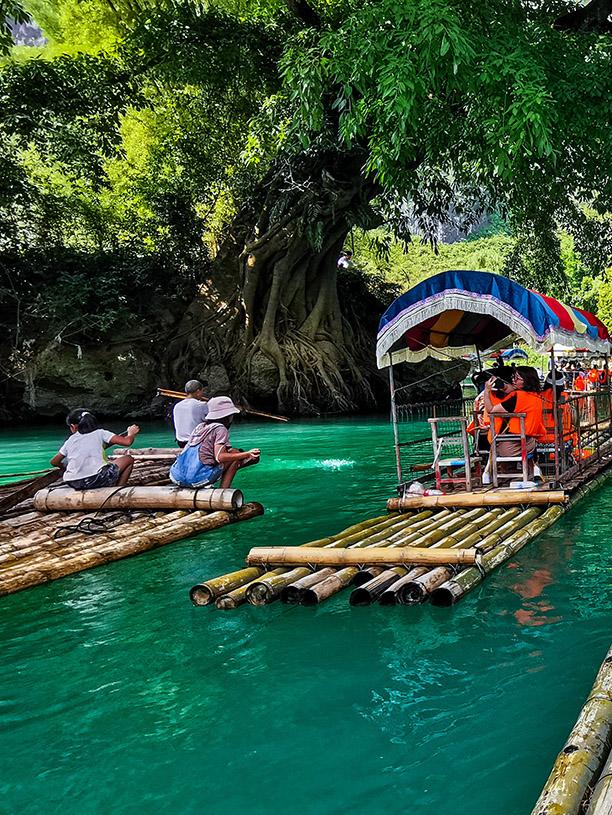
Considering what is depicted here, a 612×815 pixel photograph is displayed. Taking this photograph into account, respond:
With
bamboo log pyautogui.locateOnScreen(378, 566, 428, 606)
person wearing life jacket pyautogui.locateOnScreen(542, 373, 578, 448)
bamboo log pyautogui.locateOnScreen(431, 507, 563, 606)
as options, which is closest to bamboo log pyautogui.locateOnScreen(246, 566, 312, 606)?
bamboo log pyautogui.locateOnScreen(378, 566, 428, 606)

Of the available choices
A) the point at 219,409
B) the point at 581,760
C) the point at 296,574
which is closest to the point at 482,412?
the point at 219,409

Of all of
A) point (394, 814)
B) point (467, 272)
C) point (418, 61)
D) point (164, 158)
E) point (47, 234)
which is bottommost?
point (394, 814)

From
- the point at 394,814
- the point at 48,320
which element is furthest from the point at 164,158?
the point at 394,814

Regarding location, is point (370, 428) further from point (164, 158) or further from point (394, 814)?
point (394, 814)

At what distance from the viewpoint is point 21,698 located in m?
4.26

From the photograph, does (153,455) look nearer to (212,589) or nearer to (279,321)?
(212,589)

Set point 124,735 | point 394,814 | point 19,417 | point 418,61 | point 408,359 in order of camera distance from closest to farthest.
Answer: point 394,814 → point 124,735 → point 418,61 → point 408,359 → point 19,417

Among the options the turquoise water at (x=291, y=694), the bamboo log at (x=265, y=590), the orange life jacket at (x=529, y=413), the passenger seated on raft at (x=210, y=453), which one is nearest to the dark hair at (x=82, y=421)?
the passenger seated on raft at (x=210, y=453)

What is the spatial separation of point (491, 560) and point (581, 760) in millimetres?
3140

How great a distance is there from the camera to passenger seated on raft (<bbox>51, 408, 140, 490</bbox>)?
8.64 m

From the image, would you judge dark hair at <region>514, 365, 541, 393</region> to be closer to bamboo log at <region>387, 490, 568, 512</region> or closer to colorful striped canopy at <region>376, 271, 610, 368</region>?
colorful striped canopy at <region>376, 271, 610, 368</region>

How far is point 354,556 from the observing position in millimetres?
6016

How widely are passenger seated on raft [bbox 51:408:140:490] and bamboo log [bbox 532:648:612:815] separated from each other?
6223 mm

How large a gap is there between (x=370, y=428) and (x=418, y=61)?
14.4 meters
